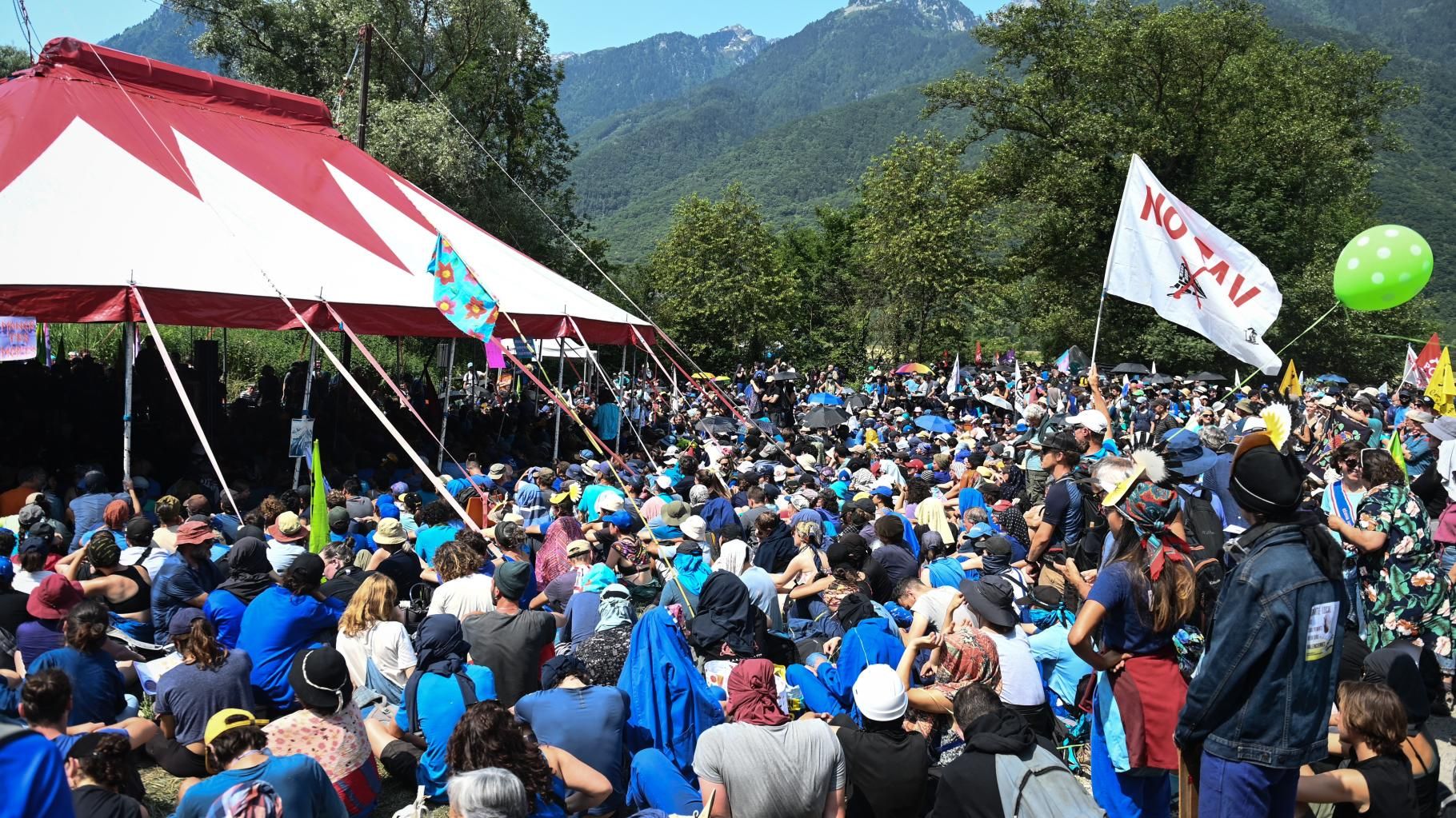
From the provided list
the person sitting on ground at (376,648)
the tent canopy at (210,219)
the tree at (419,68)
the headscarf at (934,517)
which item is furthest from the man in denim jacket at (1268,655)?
the tree at (419,68)

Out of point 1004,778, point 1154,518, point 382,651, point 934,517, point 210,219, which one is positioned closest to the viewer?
point 1004,778

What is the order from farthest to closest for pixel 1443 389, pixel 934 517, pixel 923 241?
pixel 923 241 → pixel 1443 389 → pixel 934 517

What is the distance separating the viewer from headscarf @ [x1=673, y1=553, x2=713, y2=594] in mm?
6191

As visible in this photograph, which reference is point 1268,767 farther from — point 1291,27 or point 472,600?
point 1291,27

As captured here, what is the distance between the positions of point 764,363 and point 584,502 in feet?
89.8

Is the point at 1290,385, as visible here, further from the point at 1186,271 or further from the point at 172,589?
the point at 172,589

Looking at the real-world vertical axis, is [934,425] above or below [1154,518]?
below

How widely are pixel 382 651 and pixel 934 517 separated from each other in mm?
4801

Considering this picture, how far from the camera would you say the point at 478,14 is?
28109mm

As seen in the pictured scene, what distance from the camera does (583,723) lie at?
4.39m

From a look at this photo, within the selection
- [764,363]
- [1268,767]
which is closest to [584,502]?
[1268,767]

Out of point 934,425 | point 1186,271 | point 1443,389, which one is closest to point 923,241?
point 934,425

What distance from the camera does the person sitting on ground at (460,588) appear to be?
5.80 meters

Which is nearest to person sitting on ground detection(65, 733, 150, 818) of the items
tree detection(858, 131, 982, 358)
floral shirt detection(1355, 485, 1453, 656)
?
floral shirt detection(1355, 485, 1453, 656)
